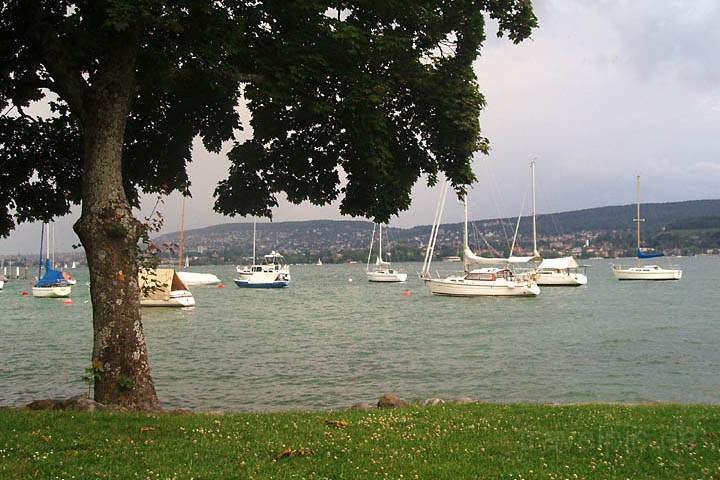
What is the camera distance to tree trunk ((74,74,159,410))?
11.9 meters

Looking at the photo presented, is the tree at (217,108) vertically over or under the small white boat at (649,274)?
over

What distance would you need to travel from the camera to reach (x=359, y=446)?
891cm

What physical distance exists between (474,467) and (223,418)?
16.3 ft

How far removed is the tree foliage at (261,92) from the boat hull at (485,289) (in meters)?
57.3

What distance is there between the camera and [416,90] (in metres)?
14.0

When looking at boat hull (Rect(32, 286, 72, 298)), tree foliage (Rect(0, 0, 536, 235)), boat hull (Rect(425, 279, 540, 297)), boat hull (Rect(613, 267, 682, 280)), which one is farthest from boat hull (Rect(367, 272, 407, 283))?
tree foliage (Rect(0, 0, 536, 235))

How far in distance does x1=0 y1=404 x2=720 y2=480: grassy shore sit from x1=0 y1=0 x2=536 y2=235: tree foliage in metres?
5.40

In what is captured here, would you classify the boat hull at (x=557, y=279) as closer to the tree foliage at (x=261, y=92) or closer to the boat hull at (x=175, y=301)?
the boat hull at (x=175, y=301)

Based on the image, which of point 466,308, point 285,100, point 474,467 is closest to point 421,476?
point 474,467

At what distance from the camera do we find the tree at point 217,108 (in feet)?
39.2

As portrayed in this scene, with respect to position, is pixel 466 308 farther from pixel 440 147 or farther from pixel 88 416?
pixel 88 416

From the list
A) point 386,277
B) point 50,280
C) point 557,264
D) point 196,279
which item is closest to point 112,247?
point 50,280

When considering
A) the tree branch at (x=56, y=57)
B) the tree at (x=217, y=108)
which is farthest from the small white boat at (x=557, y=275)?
the tree branch at (x=56, y=57)

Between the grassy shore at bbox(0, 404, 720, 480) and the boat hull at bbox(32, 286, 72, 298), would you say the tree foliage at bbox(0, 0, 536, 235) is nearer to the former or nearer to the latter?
the grassy shore at bbox(0, 404, 720, 480)
